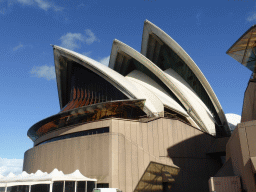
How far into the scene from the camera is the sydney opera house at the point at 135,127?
52.5 ft

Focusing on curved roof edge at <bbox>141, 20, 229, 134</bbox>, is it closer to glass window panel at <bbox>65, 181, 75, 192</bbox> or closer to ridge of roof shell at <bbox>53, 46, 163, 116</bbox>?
ridge of roof shell at <bbox>53, 46, 163, 116</bbox>

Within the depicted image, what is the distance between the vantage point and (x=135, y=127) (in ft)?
59.1

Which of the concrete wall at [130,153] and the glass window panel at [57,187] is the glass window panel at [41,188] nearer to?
the glass window panel at [57,187]

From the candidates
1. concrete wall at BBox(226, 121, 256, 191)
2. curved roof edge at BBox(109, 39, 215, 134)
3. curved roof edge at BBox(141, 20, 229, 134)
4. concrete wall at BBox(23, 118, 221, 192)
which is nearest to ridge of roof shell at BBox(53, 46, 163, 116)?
concrete wall at BBox(23, 118, 221, 192)

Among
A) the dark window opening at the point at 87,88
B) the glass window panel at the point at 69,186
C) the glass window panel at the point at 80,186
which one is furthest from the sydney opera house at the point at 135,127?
the glass window panel at the point at 69,186

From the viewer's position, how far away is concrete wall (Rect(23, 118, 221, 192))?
1545 centimetres

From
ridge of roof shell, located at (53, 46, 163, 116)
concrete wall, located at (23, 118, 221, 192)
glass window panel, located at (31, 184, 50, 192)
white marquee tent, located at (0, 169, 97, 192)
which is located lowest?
glass window panel, located at (31, 184, 50, 192)

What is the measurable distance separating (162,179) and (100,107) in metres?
7.70

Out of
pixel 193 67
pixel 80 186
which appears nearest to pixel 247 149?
pixel 80 186

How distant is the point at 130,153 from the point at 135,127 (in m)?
2.50

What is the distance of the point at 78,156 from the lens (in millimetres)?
16547

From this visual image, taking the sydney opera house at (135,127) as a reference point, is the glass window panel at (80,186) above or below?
below

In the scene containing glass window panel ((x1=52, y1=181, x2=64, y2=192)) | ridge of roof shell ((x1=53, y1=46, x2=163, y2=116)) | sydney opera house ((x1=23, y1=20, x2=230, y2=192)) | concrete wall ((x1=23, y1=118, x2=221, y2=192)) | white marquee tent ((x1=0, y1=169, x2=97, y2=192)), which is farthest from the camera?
ridge of roof shell ((x1=53, y1=46, x2=163, y2=116))

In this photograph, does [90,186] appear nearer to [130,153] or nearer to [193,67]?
[130,153]
